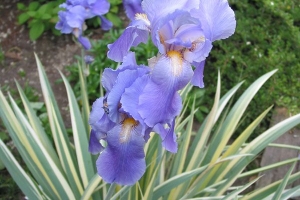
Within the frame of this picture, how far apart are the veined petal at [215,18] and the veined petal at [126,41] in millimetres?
164

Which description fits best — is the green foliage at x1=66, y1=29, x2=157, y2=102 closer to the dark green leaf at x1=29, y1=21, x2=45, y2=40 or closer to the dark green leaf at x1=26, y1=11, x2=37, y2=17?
the dark green leaf at x1=29, y1=21, x2=45, y2=40

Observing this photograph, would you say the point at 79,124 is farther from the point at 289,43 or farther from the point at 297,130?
the point at 289,43

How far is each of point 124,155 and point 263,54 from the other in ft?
8.02

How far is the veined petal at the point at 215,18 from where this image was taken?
110 centimetres

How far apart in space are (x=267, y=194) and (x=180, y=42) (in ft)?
3.98

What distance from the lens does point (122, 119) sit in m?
1.15

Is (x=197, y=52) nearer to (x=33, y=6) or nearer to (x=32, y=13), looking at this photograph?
(x=32, y=13)

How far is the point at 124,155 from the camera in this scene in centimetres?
114

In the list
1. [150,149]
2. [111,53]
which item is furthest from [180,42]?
[150,149]

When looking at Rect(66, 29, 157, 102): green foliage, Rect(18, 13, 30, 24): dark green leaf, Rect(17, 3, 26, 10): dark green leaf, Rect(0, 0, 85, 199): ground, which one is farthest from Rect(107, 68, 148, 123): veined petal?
Rect(17, 3, 26, 10): dark green leaf

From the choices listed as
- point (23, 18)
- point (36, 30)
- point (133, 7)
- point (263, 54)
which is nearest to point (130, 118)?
point (133, 7)

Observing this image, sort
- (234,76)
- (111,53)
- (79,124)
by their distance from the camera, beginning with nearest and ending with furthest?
(111,53), (79,124), (234,76)

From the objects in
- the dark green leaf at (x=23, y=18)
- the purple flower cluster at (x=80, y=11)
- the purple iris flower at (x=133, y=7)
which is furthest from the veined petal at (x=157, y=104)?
the dark green leaf at (x=23, y=18)

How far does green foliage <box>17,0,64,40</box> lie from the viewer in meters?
3.54
